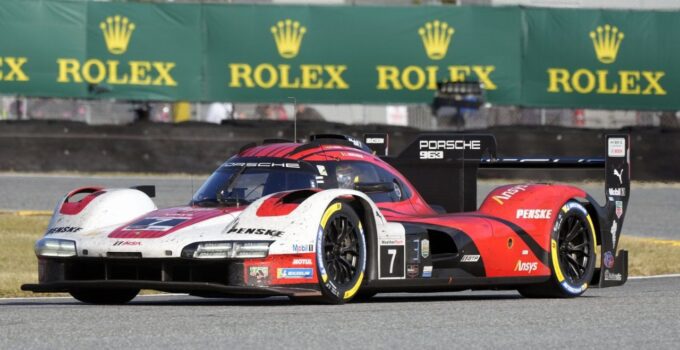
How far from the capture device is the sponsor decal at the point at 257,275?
9.12m

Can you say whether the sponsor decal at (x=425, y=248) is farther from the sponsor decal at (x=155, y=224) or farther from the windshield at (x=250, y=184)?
the sponsor decal at (x=155, y=224)

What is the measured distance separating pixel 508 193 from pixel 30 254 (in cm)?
711

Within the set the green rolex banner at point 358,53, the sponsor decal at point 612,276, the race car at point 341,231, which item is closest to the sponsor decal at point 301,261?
the race car at point 341,231

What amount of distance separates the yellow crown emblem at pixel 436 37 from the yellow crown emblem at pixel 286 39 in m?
2.26

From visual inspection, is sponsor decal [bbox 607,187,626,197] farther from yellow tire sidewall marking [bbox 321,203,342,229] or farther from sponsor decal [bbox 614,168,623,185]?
yellow tire sidewall marking [bbox 321,203,342,229]

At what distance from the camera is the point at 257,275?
9133 mm

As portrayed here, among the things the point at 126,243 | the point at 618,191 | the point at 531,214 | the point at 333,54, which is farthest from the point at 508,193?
the point at 333,54

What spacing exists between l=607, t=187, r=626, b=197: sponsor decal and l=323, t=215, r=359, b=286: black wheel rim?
10.7ft

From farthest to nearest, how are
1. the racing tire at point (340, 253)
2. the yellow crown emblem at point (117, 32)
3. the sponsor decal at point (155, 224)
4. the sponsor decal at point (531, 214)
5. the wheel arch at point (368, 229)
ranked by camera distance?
the yellow crown emblem at point (117, 32), the sponsor decal at point (531, 214), the wheel arch at point (368, 229), the sponsor decal at point (155, 224), the racing tire at point (340, 253)

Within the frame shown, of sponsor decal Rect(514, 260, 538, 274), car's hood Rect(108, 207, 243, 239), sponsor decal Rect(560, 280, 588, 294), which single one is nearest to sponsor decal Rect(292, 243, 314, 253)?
car's hood Rect(108, 207, 243, 239)

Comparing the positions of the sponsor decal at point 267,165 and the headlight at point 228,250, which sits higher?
the sponsor decal at point 267,165

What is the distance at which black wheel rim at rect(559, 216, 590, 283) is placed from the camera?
11336 mm

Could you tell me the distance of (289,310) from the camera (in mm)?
8875

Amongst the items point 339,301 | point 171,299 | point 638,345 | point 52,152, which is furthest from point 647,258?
point 52,152
